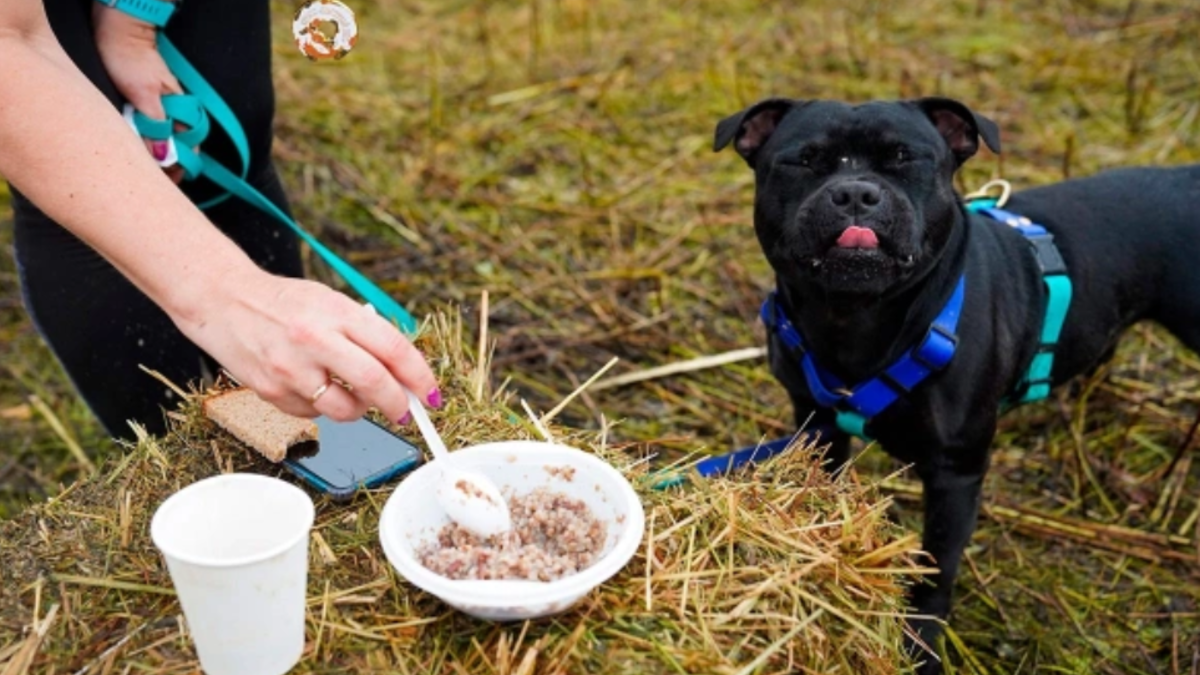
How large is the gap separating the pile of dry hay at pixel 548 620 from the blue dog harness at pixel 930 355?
0.46m

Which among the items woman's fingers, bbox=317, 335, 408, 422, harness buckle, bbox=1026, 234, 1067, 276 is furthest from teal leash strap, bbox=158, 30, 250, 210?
harness buckle, bbox=1026, 234, 1067, 276

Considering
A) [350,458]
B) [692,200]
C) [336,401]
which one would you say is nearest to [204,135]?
[350,458]

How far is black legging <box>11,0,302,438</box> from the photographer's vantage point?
2.95 metres

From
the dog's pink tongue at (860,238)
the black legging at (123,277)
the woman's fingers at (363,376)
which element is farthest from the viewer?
the black legging at (123,277)

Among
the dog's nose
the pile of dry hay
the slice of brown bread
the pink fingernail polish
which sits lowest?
the pile of dry hay

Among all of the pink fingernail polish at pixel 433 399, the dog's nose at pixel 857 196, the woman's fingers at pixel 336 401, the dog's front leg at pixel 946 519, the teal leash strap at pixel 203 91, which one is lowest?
the dog's front leg at pixel 946 519

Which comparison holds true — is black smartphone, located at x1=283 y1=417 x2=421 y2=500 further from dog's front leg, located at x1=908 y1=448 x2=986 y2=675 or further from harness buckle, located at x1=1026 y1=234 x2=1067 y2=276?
harness buckle, located at x1=1026 y1=234 x2=1067 y2=276

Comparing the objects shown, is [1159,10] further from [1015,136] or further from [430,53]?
[430,53]

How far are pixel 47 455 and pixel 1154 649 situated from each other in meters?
3.23

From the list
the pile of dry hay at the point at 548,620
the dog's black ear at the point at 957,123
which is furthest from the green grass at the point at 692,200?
the dog's black ear at the point at 957,123

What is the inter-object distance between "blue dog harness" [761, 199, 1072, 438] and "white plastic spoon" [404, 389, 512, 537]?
117cm

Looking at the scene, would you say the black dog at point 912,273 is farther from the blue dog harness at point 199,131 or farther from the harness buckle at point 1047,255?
the blue dog harness at point 199,131

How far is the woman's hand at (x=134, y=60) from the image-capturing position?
2963 millimetres

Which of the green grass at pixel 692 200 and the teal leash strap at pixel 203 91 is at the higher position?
the teal leash strap at pixel 203 91
